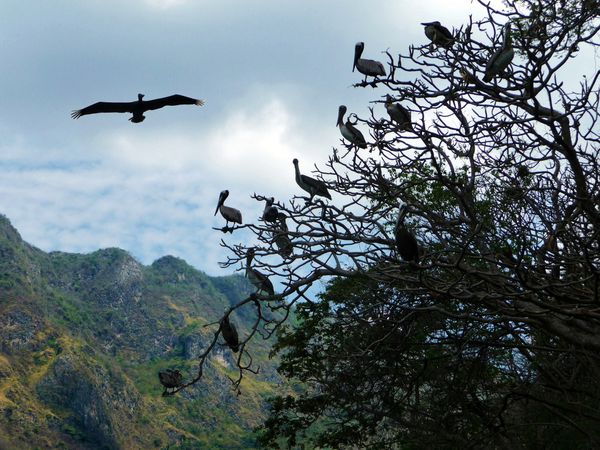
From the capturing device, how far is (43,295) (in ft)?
378

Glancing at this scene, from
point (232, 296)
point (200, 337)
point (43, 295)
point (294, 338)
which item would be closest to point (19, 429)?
point (43, 295)

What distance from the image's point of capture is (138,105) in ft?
35.3

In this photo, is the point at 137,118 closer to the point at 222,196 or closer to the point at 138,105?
the point at 138,105

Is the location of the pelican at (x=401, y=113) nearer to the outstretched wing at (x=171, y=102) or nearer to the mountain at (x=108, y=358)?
the outstretched wing at (x=171, y=102)

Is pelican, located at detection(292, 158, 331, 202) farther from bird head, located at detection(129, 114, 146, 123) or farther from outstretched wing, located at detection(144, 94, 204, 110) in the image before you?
bird head, located at detection(129, 114, 146, 123)

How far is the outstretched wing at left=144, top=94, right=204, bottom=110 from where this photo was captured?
10.8m

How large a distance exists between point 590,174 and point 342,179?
3459 mm

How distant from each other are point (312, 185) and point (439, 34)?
2.87 metres

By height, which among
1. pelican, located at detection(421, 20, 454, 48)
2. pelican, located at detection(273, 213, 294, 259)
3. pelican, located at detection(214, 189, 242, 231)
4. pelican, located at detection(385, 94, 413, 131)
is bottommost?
pelican, located at detection(273, 213, 294, 259)

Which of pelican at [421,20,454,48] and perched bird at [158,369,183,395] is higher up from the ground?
pelican at [421,20,454,48]

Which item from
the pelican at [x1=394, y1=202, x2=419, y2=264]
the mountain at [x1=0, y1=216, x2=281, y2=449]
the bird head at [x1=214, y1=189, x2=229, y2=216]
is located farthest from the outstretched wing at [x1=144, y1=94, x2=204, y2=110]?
the mountain at [x1=0, y1=216, x2=281, y2=449]

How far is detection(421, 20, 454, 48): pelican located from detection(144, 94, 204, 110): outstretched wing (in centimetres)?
367

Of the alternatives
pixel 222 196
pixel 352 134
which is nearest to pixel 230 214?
pixel 222 196

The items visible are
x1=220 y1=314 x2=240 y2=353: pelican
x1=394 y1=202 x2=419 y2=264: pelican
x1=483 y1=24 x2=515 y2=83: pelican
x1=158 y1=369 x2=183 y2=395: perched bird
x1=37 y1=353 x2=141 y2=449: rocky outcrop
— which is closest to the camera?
x1=394 y1=202 x2=419 y2=264: pelican
